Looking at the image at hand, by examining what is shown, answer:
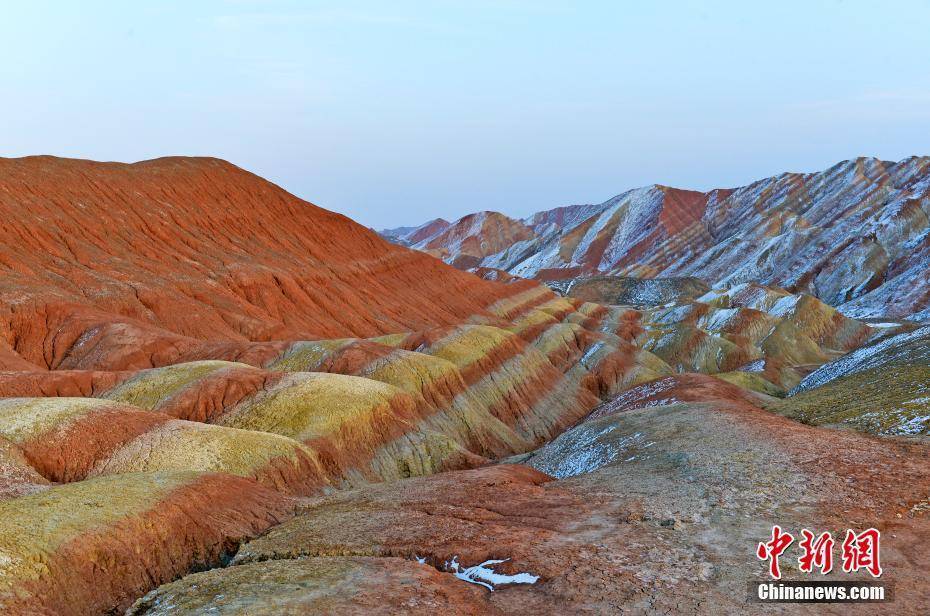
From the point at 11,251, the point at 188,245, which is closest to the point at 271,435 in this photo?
the point at 11,251

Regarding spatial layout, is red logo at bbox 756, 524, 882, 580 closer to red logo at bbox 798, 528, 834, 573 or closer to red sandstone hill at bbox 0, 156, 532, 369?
red logo at bbox 798, 528, 834, 573

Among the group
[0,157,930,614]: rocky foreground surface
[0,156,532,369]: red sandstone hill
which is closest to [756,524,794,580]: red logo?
[0,157,930,614]: rocky foreground surface

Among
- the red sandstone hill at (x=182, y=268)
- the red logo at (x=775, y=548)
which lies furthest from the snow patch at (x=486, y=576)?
the red sandstone hill at (x=182, y=268)

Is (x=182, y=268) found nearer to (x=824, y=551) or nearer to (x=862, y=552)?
(x=824, y=551)

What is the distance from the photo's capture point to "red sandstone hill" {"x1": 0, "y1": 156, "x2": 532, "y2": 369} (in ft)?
205

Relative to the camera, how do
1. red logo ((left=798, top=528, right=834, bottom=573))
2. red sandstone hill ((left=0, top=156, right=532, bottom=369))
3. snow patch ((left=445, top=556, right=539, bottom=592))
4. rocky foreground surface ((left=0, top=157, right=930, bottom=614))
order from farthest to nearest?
1. red sandstone hill ((left=0, top=156, right=532, bottom=369))
2. rocky foreground surface ((left=0, top=157, right=930, bottom=614))
3. red logo ((left=798, top=528, right=834, bottom=573))
4. snow patch ((left=445, top=556, right=539, bottom=592))

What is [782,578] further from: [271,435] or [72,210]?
[72,210]

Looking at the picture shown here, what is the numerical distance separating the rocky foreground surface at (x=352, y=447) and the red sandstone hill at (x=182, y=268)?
470 millimetres

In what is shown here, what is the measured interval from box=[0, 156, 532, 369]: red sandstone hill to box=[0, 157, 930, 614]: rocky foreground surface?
470mm

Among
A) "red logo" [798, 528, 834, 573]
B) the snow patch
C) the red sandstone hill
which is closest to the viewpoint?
the snow patch

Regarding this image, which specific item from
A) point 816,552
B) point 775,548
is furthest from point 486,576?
point 816,552

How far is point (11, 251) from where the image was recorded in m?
70.8

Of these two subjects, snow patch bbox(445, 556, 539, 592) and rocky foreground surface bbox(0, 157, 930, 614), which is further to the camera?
rocky foreground surface bbox(0, 157, 930, 614)

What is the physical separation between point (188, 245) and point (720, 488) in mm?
84270
